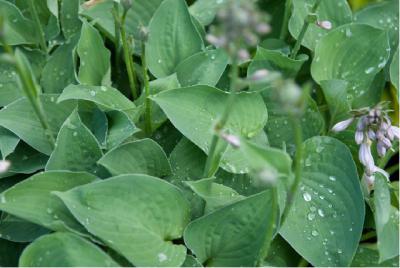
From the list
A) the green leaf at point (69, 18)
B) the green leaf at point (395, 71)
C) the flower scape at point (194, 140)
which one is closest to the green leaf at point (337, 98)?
the flower scape at point (194, 140)

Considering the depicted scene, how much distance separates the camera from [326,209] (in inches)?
61.0

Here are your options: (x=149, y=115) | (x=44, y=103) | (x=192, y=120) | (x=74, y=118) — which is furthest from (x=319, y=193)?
(x=44, y=103)

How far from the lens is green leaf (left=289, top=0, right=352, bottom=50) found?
193 cm

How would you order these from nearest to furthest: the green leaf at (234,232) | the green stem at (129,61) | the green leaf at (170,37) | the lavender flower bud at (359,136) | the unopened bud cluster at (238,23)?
the unopened bud cluster at (238,23) → the green leaf at (234,232) → the lavender flower bud at (359,136) → the green stem at (129,61) → the green leaf at (170,37)

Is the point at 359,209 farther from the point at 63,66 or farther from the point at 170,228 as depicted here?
the point at 63,66

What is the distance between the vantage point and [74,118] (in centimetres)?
150

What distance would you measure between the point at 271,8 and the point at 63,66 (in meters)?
0.78

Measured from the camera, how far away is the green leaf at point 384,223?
1.40 m

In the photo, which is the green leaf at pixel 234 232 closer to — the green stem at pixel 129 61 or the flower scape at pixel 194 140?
the flower scape at pixel 194 140

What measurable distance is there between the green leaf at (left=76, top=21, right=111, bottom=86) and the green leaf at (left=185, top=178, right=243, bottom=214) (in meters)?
0.54

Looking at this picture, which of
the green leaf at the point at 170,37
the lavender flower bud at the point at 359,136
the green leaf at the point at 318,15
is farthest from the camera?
the green leaf at the point at 318,15

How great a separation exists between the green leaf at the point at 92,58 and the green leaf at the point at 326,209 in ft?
2.13

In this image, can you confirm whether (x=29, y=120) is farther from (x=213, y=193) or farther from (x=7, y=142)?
(x=213, y=193)

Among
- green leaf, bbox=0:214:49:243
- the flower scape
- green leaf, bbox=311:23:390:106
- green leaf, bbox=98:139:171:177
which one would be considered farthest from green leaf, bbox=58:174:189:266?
green leaf, bbox=311:23:390:106
